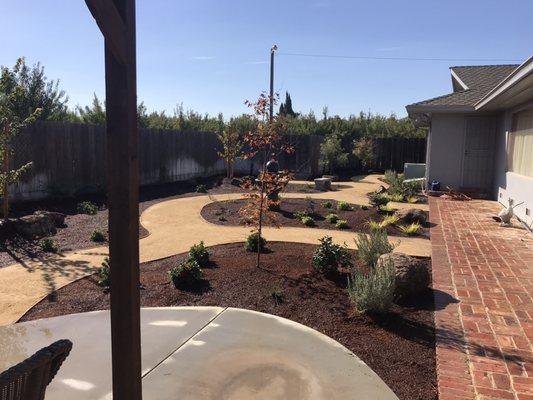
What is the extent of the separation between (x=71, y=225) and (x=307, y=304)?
20.1 feet

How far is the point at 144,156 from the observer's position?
51.2 ft

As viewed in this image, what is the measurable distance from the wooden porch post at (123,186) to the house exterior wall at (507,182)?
8658 mm

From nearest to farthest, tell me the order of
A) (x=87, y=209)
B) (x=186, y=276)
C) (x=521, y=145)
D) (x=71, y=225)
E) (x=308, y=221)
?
(x=186, y=276) < (x=71, y=225) < (x=308, y=221) < (x=87, y=209) < (x=521, y=145)

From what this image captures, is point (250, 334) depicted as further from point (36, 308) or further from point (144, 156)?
point (144, 156)

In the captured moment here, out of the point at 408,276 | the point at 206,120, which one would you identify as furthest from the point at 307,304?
the point at 206,120

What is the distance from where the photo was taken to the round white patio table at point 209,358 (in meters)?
2.91

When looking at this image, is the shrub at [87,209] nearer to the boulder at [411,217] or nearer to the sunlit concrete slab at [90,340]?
the sunlit concrete slab at [90,340]

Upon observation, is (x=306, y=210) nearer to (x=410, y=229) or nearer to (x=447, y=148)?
(x=410, y=229)

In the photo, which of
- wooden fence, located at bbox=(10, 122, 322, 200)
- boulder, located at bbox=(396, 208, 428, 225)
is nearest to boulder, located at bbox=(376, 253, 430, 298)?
boulder, located at bbox=(396, 208, 428, 225)

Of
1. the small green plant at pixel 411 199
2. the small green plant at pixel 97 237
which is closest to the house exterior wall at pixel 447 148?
the small green plant at pixel 411 199

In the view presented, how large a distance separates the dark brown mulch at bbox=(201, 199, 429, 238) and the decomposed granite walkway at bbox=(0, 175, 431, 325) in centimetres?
37

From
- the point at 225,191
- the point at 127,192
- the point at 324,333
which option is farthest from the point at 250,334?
the point at 225,191

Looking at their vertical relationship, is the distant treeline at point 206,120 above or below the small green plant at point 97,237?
above

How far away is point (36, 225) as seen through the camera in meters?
7.90
